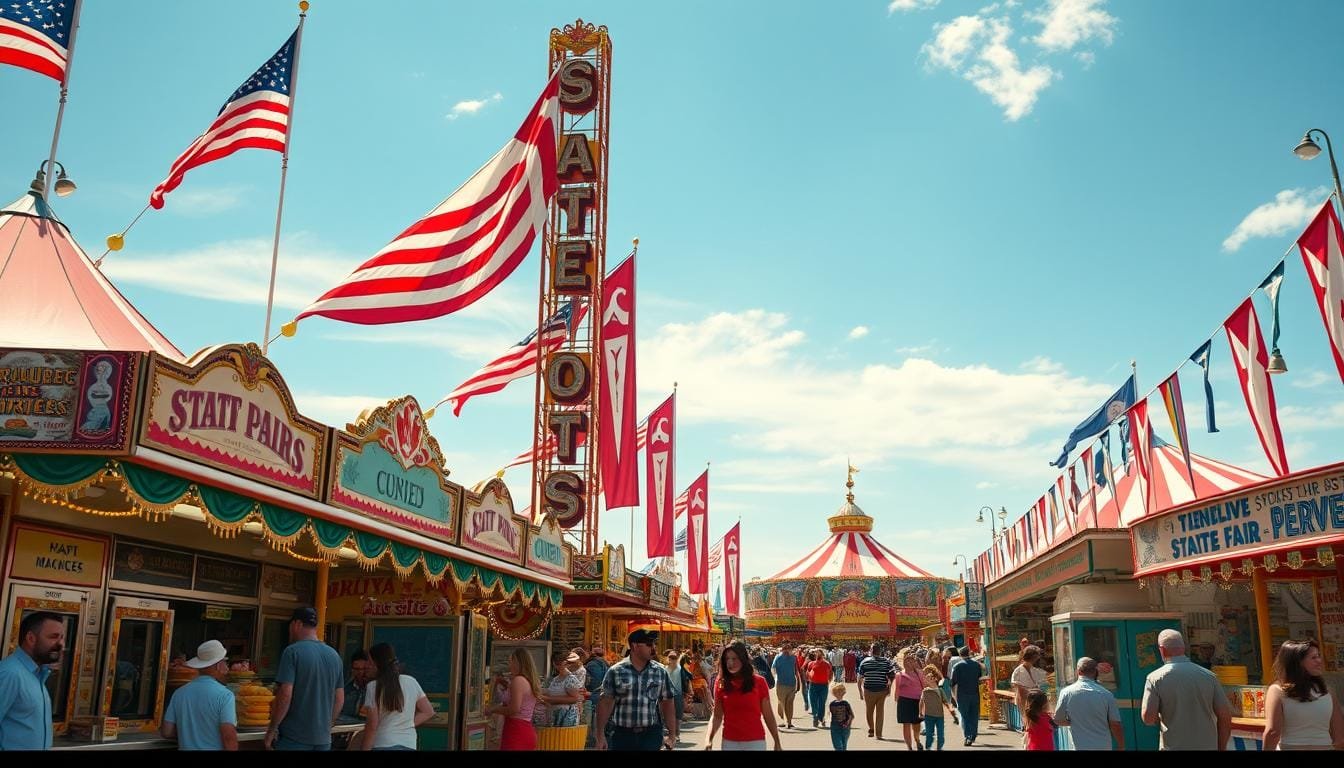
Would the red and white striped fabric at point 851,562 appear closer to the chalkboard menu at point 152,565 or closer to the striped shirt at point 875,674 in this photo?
the striped shirt at point 875,674

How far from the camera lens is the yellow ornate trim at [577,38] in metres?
30.9

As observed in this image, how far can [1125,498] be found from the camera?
2206 centimetres

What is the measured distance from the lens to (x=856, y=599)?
2291 inches

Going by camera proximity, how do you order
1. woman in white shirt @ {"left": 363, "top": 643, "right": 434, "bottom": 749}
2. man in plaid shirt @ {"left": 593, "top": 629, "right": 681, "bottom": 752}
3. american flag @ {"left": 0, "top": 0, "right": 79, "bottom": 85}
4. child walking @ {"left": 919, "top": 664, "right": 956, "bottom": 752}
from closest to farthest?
woman in white shirt @ {"left": 363, "top": 643, "right": 434, "bottom": 749} < man in plaid shirt @ {"left": 593, "top": 629, "right": 681, "bottom": 752} < american flag @ {"left": 0, "top": 0, "right": 79, "bottom": 85} < child walking @ {"left": 919, "top": 664, "right": 956, "bottom": 752}

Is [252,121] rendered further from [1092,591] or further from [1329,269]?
[1092,591]

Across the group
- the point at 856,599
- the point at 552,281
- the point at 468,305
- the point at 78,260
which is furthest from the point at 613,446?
the point at 856,599

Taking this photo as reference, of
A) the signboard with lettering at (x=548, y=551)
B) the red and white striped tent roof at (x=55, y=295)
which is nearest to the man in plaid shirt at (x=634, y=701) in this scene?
the red and white striped tent roof at (x=55, y=295)

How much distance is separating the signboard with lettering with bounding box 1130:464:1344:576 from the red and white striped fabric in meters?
45.8

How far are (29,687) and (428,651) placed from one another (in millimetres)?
7592

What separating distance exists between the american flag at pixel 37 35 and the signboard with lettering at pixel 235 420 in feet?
13.0

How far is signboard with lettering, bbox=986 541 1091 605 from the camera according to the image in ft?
51.0

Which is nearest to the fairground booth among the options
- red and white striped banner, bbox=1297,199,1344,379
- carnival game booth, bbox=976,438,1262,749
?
carnival game booth, bbox=976,438,1262,749

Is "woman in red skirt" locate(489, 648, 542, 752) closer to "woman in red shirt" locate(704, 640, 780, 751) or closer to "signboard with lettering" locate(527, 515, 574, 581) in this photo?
"woman in red shirt" locate(704, 640, 780, 751)


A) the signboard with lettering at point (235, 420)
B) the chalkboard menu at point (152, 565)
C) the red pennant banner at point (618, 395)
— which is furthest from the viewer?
the red pennant banner at point (618, 395)
